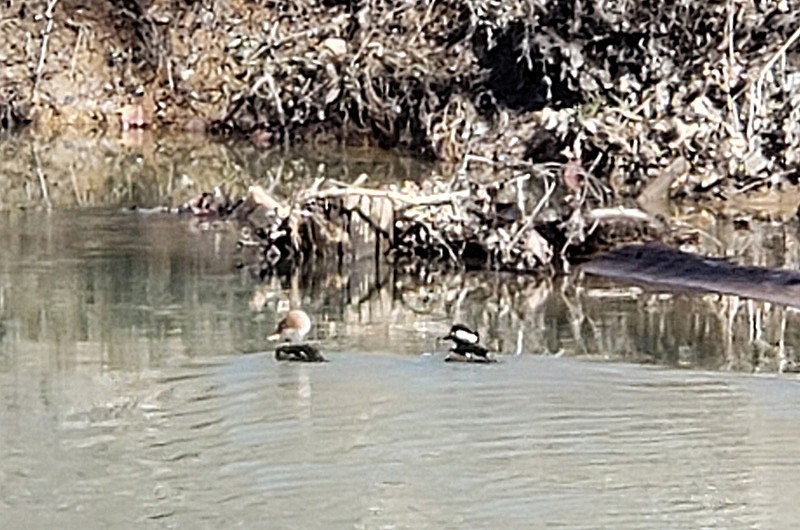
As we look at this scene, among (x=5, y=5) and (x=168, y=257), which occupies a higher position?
(x=5, y=5)

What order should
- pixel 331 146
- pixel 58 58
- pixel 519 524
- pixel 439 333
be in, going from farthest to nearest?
1. pixel 58 58
2. pixel 331 146
3. pixel 439 333
4. pixel 519 524

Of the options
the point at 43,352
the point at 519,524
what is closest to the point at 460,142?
the point at 43,352

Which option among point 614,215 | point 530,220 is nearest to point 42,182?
point 530,220

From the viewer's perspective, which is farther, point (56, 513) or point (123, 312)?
point (123, 312)

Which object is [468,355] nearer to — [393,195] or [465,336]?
[465,336]

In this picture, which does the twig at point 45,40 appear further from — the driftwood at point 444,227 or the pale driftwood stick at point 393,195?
the pale driftwood stick at point 393,195

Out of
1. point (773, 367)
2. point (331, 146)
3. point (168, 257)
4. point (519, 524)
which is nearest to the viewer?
point (519, 524)

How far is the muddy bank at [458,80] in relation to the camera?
39.7 feet

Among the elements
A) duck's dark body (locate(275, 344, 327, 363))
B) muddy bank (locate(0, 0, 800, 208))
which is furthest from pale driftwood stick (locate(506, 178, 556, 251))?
duck's dark body (locate(275, 344, 327, 363))

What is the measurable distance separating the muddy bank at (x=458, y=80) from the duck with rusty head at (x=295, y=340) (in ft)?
9.37

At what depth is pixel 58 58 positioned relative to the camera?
19.7 meters

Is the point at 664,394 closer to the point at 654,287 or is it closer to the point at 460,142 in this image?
the point at 654,287

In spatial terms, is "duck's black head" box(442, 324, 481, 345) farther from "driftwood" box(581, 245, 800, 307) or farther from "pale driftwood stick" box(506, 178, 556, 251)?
"pale driftwood stick" box(506, 178, 556, 251)

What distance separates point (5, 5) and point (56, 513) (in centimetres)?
1616
